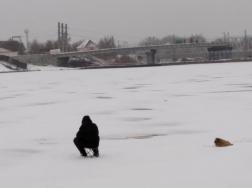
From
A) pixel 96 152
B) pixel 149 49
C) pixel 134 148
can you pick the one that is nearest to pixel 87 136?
pixel 96 152

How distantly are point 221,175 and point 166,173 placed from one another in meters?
0.80

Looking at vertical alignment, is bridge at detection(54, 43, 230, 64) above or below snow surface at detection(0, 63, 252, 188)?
above

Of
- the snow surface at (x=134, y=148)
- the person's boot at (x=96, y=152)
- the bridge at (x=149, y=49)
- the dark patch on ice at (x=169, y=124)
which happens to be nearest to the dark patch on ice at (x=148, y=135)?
the snow surface at (x=134, y=148)

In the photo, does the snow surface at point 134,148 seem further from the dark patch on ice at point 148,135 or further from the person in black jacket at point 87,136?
the person in black jacket at point 87,136

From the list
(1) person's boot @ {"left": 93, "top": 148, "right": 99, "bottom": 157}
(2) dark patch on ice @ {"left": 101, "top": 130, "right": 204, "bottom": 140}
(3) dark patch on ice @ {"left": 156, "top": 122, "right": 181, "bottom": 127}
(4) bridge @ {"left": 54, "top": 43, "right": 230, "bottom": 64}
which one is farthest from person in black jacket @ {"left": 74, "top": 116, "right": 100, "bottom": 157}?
(4) bridge @ {"left": 54, "top": 43, "right": 230, "bottom": 64}

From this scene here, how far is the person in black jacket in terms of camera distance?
9703 millimetres

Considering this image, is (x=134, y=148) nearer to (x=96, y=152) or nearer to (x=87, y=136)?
(x=96, y=152)

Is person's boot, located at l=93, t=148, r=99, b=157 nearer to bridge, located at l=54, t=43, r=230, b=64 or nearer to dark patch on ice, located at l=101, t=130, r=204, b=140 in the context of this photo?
dark patch on ice, located at l=101, t=130, r=204, b=140

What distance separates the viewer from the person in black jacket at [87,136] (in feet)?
31.8

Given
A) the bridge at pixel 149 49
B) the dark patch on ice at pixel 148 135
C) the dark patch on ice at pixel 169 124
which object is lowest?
the dark patch on ice at pixel 148 135

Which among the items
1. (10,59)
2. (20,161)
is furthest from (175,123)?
(10,59)

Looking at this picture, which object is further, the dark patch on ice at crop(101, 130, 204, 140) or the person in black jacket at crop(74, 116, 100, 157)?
the dark patch on ice at crop(101, 130, 204, 140)

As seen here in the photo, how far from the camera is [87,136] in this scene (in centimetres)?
970

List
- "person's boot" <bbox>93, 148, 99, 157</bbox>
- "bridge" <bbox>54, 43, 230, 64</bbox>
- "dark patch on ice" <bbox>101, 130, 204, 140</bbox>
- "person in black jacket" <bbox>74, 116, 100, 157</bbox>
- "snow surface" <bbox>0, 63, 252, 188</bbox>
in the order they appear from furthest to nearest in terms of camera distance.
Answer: "bridge" <bbox>54, 43, 230, 64</bbox> → "dark patch on ice" <bbox>101, 130, 204, 140</bbox> → "person's boot" <bbox>93, 148, 99, 157</bbox> → "person in black jacket" <bbox>74, 116, 100, 157</bbox> → "snow surface" <bbox>0, 63, 252, 188</bbox>
